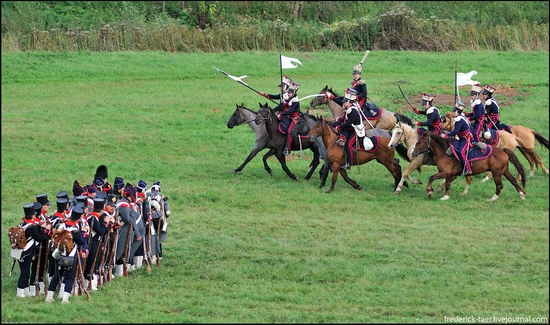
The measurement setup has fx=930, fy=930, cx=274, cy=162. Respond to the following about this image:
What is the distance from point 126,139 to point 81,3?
18176 millimetres

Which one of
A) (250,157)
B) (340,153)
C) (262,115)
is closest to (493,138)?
(340,153)

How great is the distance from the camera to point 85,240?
49.8 feet

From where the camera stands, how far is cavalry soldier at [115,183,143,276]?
1617 cm

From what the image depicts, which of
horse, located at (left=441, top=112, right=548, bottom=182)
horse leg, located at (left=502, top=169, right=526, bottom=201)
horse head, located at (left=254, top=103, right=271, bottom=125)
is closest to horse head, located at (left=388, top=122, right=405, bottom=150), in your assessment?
horse, located at (left=441, top=112, right=548, bottom=182)

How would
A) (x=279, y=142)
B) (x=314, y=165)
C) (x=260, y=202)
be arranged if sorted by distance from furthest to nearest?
(x=279, y=142), (x=314, y=165), (x=260, y=202)

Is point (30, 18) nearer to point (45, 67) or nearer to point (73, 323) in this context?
point (45, 67)

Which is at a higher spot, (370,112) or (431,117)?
(431,117)

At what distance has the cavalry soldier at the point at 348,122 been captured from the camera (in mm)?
23047

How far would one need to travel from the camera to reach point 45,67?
34750mm

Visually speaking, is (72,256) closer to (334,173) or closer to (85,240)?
(85,240)

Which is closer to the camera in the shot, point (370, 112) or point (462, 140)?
point (462, 140)

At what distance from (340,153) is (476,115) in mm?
3507

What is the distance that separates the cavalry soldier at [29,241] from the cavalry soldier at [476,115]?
11783 millimetres

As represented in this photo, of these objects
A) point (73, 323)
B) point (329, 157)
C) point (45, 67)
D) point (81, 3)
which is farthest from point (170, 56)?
point (73, 323)
